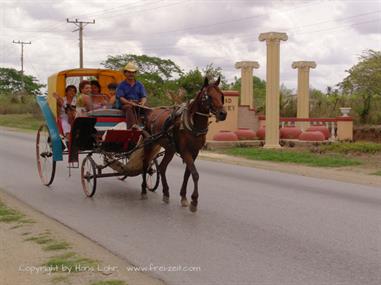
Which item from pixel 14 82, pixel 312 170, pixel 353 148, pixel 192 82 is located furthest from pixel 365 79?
pixel 14 82

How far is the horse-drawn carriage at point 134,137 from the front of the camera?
8781 millimetres

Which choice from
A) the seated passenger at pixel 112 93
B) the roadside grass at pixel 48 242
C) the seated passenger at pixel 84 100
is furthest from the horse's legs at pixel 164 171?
the roadside grass at pixel 48 242

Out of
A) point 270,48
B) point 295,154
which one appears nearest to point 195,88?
point 270,48

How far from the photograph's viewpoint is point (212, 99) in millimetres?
8445

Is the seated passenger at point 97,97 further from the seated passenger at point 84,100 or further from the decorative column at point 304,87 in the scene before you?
the decorative column at point 304,87

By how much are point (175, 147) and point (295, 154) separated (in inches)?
429

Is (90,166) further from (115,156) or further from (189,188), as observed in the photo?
(189,188)

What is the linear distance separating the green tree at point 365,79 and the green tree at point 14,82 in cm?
6288

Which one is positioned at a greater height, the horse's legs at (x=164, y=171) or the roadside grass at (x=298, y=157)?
the horse's legs at (x=164, y=171)

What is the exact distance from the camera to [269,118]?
22.7m

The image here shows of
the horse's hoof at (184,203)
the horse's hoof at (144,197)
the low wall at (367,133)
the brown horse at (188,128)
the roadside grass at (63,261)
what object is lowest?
the roadside grass at (63,261)

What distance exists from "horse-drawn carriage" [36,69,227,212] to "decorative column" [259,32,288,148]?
11584mm

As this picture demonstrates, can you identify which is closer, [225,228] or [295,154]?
[225,228]

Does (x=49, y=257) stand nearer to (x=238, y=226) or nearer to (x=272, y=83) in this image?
(x=238, y=226)
